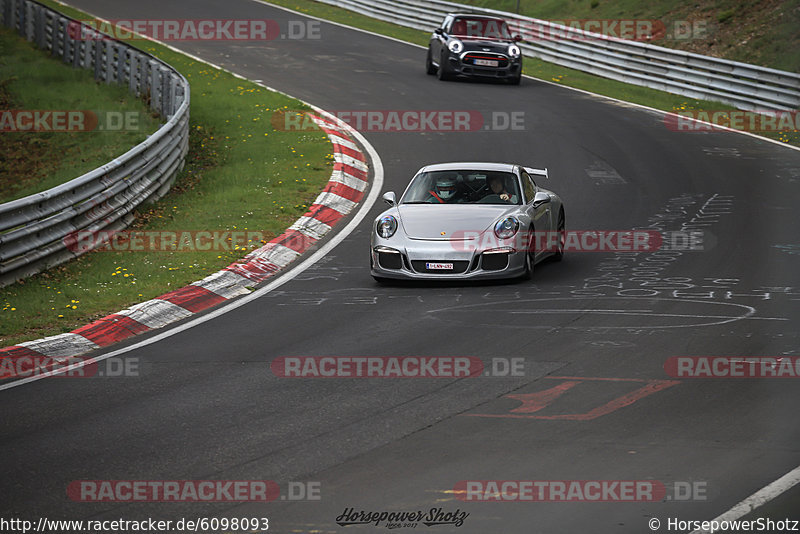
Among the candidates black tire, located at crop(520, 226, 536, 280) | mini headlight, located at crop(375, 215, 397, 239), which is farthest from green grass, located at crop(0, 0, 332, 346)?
black tire, located at crop(520, 226, 536, 280)

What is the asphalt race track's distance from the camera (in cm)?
618

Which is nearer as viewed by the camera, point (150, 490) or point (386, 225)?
point (150, 490)

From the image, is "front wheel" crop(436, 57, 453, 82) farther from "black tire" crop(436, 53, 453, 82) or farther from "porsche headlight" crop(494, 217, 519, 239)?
"porsche headlight" crop(494, 217, 519, 239)

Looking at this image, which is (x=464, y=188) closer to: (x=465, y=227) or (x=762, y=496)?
(x=465, y=227)

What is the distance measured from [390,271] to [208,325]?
238 cm

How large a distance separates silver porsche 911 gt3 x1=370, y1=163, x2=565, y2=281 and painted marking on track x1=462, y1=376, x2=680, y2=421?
387cm

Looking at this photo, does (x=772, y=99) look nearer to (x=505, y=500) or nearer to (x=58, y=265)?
(x=58, y=265)

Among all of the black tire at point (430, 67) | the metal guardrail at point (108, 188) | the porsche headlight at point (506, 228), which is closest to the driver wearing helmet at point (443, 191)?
the porsche headlight at point (506, 228)

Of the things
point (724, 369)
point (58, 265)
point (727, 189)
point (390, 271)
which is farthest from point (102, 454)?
point (727, 189)

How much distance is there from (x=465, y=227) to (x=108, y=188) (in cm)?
545

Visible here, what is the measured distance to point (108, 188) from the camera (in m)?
15.1

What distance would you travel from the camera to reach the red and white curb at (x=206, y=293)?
32.4 ft

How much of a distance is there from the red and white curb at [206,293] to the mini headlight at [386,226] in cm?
154

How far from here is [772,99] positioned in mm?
24375
